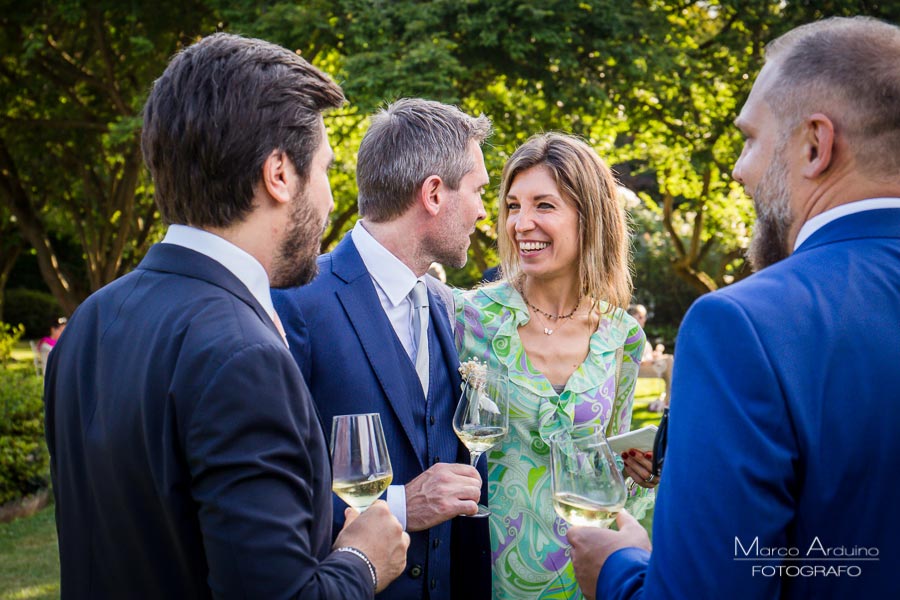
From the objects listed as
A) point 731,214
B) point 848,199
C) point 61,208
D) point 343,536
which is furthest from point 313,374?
point 61,208

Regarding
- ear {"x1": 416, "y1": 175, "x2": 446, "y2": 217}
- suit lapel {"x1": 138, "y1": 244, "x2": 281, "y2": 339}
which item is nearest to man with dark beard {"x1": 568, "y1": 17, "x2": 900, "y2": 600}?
suit lapel {"x1": 138, "y1": 244, "x2": 281, "y2": 339}

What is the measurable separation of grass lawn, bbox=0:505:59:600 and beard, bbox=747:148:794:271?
21.8 feet

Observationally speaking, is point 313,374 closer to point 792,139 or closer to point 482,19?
point 792,139

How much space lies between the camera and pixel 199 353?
1711 millimetres

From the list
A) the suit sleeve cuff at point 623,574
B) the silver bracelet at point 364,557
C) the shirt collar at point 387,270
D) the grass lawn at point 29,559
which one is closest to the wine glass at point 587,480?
the suit sleeve cuff at point 623,574

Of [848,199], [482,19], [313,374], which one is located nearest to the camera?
[848,199]

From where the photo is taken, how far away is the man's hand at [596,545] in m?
2.04

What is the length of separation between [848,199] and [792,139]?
171mm

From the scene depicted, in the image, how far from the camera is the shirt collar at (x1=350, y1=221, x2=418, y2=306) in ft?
10.7

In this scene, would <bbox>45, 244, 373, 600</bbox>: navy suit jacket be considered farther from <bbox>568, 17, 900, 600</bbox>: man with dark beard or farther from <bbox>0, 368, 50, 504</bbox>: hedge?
<bbox>0, 368, 50, 504</bbox>: hedge

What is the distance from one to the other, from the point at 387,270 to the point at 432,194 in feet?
1.11

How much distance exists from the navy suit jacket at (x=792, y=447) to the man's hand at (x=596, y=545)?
340 millimetres

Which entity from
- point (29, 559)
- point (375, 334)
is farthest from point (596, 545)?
point (29, 559)

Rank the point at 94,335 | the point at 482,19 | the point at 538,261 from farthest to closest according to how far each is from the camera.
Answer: the point at 482,19 < the point at 538,261 < the point at 94,335
